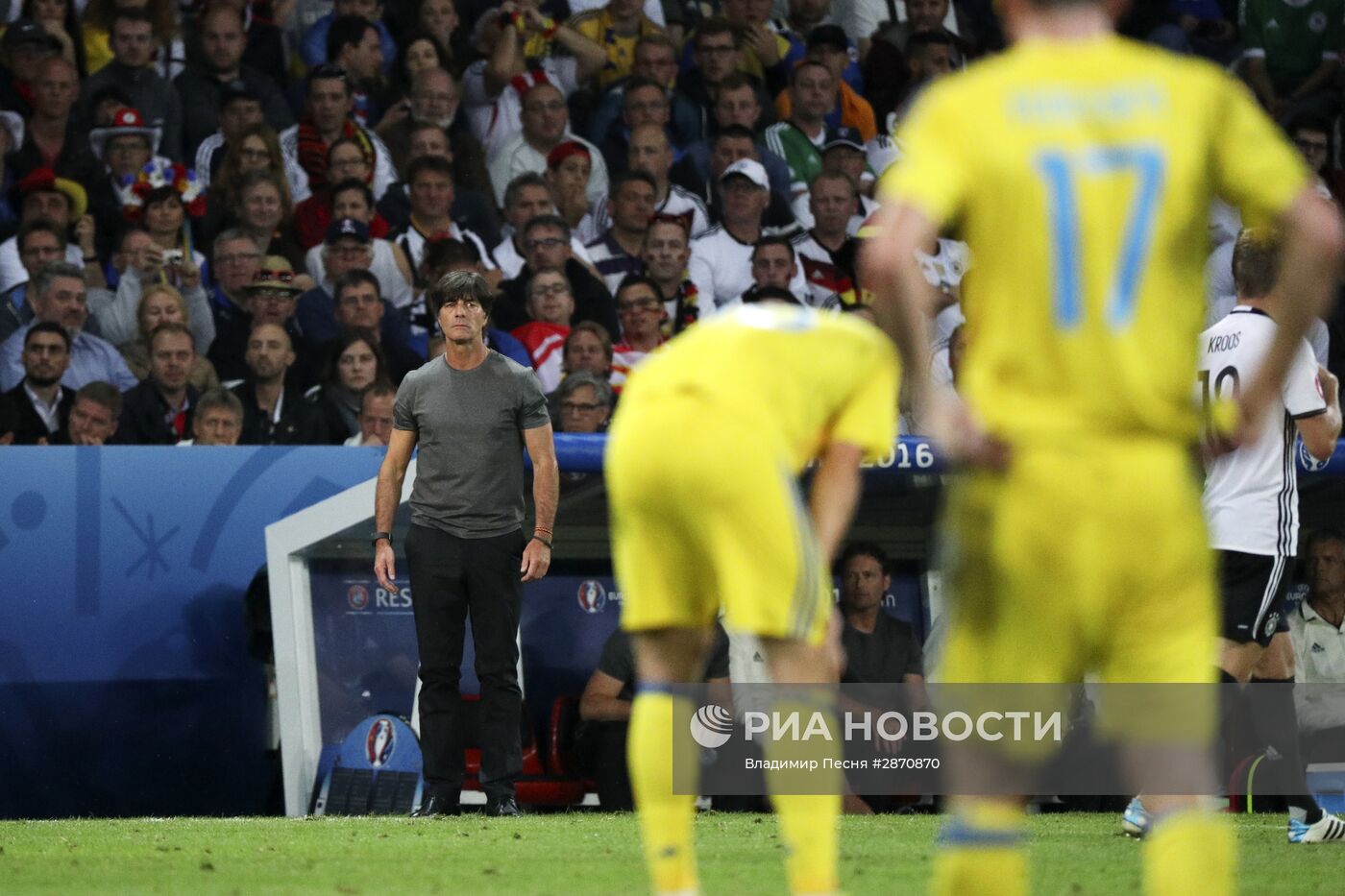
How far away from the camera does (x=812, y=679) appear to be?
175 inches

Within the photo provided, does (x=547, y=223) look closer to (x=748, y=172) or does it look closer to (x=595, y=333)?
(x=595, y=333)

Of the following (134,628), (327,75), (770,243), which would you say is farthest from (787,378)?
(327,75)

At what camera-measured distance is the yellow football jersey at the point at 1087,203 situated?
11.2 feet

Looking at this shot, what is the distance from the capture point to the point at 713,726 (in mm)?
9805

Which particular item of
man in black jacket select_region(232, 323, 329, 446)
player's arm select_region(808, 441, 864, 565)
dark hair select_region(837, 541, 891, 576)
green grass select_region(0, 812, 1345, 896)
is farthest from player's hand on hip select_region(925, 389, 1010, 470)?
man in black jacket select_region(232, 323, 329, 446)

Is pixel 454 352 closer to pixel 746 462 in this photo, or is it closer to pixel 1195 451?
pixel 746 462

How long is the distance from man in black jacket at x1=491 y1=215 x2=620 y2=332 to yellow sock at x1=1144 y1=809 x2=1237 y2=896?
908 centimetres

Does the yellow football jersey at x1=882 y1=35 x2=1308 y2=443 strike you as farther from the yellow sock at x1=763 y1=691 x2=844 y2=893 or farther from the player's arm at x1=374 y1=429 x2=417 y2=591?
the player's arm at x1=374 y1=429 x2=417 y2=591

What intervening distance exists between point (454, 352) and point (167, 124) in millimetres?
4672

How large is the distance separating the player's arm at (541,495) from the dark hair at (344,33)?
532 cm

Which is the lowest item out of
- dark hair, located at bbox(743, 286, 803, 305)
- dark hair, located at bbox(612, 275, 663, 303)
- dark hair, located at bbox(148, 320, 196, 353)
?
dark hair, located at bbox(148, 320, 196, 353)

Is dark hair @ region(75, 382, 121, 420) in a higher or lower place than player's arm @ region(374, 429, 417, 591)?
higher

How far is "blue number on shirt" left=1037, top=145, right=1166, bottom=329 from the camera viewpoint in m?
3.40

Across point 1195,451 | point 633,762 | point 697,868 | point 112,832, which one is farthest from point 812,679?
point 112,832
